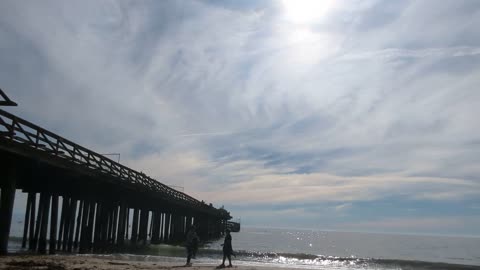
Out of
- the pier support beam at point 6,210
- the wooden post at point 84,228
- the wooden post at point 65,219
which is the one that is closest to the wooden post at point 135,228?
the wooden post at point 84,228

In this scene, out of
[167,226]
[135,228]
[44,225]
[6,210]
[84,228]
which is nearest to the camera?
[6,210]

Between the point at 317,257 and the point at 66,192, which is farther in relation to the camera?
the point at 317,257

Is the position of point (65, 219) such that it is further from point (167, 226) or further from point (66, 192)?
point (167, 226)

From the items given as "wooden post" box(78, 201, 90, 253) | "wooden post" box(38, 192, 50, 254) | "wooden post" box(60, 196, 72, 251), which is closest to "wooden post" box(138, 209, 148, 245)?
"wooden post" box(78, 201, 90, 253)

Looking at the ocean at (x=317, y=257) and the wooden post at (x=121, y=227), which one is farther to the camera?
the wooden post at (x=121, y=227)

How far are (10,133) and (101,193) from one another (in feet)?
41.1

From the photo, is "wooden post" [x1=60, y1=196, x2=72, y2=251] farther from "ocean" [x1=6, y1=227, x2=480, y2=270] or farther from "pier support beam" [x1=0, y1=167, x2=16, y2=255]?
"pier support beam" [x1=0, y1=167, x2=16, y2=255]

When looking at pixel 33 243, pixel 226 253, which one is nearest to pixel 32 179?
pixel 33 243

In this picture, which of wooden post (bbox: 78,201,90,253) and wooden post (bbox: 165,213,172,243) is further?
wooden post (bbox: 165,213,172,243)

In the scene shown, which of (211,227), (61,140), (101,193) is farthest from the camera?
(211,227)

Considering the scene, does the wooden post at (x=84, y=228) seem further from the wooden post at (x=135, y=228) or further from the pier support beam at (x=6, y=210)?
the pier support beam at (x=6, y=210)

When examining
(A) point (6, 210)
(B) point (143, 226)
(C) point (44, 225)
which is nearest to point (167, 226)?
(B) point (143, 226)

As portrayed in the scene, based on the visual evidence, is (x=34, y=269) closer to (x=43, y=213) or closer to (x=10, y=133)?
(x=10, y=133)

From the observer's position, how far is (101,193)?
28.0 meters
